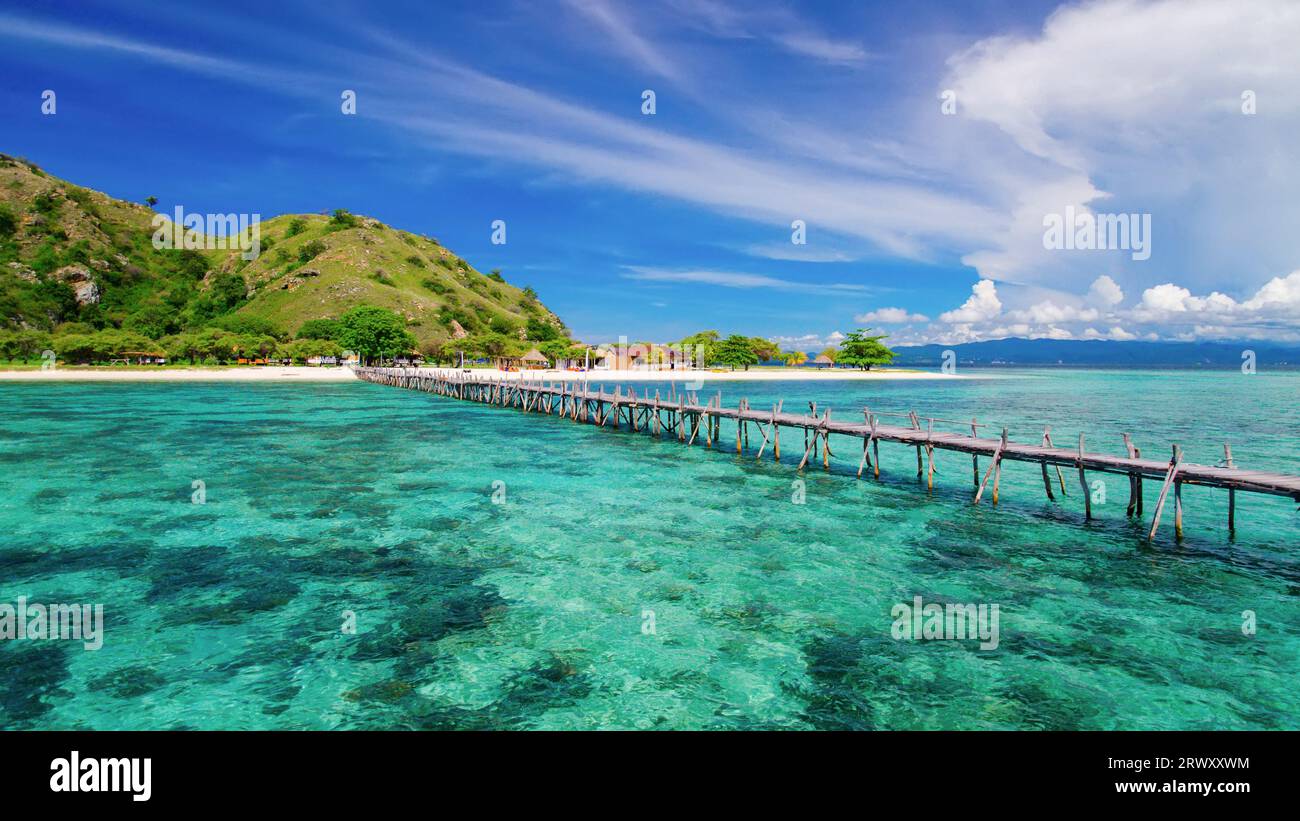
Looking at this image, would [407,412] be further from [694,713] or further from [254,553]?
[694,713]

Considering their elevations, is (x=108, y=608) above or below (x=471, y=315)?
below

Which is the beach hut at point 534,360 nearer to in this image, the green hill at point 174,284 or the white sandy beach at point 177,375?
the green hill at point 174,284

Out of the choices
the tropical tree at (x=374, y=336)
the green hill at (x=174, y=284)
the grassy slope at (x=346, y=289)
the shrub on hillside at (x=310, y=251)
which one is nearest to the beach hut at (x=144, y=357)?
the green hill at (x=174, y=284)

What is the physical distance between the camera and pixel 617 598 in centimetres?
1255

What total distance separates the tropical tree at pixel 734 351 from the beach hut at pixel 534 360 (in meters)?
36.6

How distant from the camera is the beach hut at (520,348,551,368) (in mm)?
124500

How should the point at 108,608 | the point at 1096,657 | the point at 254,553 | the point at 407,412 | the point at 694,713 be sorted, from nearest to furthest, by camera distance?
the point at 694,713
the point at 1096,657
the point at 108,608
the point at 254,553
the point at 407,412

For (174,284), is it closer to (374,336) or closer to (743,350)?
(374,336)

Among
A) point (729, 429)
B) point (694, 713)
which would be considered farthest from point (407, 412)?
point (694, 713)

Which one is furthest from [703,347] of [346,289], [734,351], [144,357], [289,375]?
[144,357]

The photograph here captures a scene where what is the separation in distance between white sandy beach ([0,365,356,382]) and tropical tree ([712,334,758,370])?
235 feet

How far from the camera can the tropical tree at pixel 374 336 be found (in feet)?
379
